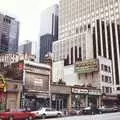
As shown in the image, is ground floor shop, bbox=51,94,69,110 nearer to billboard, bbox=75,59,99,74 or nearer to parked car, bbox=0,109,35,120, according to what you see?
parked car, bbox=0,109,35,120

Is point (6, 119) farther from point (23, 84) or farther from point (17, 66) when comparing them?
point (17, 66)

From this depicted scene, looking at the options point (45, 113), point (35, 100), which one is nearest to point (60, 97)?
point (35, 100)

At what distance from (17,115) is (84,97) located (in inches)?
1050

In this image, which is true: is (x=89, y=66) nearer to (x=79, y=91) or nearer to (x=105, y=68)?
(x=105, y=68)

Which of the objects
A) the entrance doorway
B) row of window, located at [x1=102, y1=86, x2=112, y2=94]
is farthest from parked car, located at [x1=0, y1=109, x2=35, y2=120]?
row of window, located at [x1=102, y1=86, x2=112, y2=94]

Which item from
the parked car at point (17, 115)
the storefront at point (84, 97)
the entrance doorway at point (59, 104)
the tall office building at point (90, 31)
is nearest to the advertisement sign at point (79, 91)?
the storefront at point (84, 97)

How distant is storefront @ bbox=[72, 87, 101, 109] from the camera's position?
55084mm

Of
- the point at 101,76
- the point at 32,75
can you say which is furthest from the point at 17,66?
the point at 101,76

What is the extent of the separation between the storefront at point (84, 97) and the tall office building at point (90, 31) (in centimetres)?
4903

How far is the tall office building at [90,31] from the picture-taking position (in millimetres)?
118425

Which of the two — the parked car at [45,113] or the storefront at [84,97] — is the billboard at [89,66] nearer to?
the storefront at [84,97]

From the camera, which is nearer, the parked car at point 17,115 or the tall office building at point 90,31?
the parked car at point 17,115

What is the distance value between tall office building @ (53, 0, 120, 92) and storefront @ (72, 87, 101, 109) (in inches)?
1930

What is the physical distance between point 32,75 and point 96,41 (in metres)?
80.8
